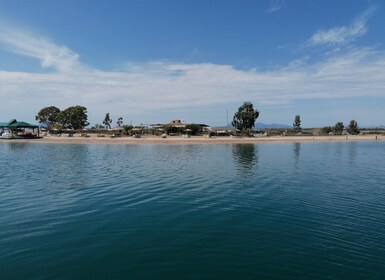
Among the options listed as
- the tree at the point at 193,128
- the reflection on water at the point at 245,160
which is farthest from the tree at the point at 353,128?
the reflection on water at the point at 245,160

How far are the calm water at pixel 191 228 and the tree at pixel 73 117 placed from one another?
11340 centimetres

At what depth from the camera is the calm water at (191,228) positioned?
10.4 meters

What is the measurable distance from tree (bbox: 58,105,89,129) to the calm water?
11340cm

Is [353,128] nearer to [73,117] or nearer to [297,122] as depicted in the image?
[297,122]

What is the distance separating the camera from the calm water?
10438 millimetres

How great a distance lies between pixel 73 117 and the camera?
134 meters

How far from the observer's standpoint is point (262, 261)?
11.0 metres

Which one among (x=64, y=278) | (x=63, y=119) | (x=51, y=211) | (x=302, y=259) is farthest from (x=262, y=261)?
(x=63, y=119)

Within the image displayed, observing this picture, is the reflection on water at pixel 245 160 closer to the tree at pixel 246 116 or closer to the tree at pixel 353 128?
the tree at pixel 246 116

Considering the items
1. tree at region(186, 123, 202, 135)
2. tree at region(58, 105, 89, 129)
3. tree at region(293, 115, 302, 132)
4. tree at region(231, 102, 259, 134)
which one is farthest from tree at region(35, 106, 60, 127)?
tree at region(293, 115, 302, 132)

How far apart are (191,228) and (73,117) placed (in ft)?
429

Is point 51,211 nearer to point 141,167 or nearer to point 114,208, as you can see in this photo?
point 114,208

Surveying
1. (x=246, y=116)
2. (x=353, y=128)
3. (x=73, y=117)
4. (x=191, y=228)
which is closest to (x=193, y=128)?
(x=246, y=116)

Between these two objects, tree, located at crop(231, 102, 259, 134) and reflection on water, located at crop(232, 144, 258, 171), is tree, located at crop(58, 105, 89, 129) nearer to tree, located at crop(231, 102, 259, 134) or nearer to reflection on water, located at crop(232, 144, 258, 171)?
tree, located at crop(231, 102, 259, 134)
